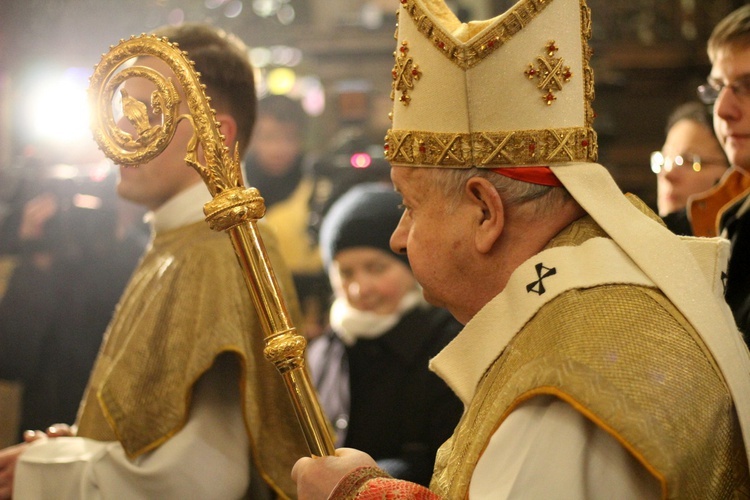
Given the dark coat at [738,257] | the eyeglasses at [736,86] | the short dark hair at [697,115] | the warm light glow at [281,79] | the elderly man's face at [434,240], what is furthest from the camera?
the warm light glow at [281,79]

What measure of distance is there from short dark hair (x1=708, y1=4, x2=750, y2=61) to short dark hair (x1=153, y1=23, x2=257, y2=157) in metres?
1.47

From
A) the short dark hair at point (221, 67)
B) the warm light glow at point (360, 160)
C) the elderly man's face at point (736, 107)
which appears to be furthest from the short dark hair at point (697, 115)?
the warm light glow at point (360, 160)

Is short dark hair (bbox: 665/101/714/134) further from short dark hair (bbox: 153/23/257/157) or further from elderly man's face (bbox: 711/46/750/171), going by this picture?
short dark hair (bbox: 153/23/257/157)

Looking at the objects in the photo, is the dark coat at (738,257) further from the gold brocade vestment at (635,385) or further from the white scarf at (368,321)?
the white scarf at (368,321)

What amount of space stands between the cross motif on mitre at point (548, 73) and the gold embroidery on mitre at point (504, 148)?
0.25 ft

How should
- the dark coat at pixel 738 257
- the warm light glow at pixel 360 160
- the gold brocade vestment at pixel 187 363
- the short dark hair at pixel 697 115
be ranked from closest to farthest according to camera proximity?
the gold brocade vestment at pixel 187 363
the dark coat at pixel 738 257
the short dark hair at pixel 697 115
the warm light glow at pixel 360 160

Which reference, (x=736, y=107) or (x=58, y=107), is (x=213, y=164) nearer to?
Result: (x=736, y=107)

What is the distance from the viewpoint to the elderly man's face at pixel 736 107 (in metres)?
2.87

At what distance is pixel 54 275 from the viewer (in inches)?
191

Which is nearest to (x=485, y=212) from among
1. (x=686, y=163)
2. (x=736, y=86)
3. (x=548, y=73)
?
(x=548, y=73)

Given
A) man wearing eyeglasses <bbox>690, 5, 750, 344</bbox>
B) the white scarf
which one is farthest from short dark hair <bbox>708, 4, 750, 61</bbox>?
the white scarf

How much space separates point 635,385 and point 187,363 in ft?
4.45

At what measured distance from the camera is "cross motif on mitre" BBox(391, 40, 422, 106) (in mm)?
2037

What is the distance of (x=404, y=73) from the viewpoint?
2.06m
